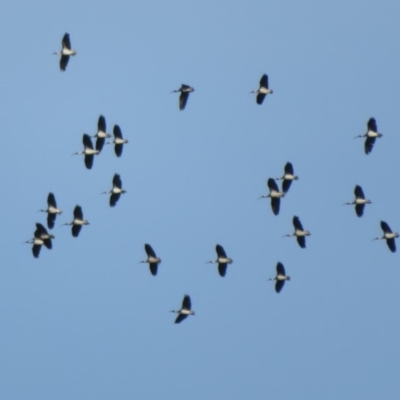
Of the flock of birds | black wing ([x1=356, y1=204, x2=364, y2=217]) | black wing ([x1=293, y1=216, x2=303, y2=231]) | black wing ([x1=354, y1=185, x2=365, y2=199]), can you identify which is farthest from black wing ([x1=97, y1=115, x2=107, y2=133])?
black wing ([x1=356, y1=204, x2=364, y2=217])

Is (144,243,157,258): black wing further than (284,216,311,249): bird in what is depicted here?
No

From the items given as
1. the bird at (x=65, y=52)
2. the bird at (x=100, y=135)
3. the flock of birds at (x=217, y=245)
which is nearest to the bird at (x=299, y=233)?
the flock of birds at (x=217, y=245)

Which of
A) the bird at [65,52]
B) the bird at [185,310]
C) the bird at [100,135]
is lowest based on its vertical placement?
the bird at [185,310]

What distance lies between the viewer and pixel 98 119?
144 m

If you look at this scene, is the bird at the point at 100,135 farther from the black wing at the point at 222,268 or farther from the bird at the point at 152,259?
the black wing at the point at 222,268

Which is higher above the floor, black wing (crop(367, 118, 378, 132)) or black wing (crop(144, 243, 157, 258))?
black wing (crop(367, 118, 378, 132))

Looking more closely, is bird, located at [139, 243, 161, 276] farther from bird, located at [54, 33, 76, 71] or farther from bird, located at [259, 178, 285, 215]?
bird, located at [54, 33, 76, 71]

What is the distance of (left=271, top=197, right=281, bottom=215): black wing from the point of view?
14362cm

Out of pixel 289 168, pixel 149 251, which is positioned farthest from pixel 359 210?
pixel 149 251

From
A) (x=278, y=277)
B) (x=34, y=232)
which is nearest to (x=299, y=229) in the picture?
(x=278, y=277)

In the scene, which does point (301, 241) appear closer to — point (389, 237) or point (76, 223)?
point (389, 237)

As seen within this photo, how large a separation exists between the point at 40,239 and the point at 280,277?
1002cm

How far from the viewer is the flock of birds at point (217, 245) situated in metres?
143

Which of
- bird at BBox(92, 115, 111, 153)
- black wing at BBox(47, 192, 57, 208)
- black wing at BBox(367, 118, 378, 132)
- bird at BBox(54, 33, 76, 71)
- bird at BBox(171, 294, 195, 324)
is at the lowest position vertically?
bird at BBox(171, 294, 195, 324)
